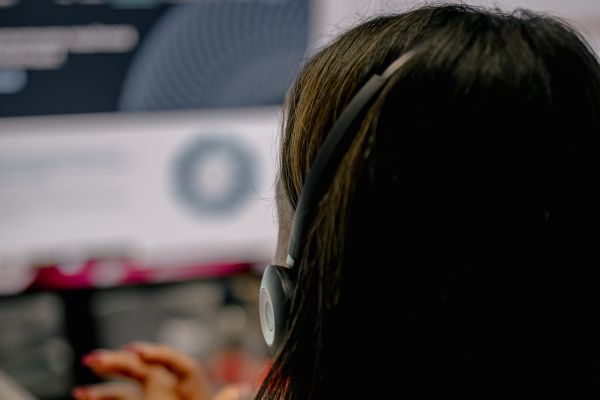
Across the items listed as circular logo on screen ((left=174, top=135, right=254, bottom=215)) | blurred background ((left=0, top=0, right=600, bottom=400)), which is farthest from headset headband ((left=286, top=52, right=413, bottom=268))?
circular logo on screen ((left=174, top=135, right=254, bottom=215))

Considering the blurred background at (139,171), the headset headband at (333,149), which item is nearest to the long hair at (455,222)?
the headset headband at (333,149)

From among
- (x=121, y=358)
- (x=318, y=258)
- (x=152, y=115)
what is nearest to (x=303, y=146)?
(x=318, y=258)

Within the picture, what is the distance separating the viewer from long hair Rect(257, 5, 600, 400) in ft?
1.63

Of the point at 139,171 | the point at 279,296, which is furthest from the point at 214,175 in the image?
the point at 279,296

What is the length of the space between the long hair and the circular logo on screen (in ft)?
4.13

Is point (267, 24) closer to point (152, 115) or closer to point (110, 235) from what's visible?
point (152, 115)

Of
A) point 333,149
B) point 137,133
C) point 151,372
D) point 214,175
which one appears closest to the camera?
point 333,149

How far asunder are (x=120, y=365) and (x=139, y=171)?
93 centimetres

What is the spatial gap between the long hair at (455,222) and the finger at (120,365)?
344 mm

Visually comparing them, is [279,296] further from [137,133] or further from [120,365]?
[137,133]

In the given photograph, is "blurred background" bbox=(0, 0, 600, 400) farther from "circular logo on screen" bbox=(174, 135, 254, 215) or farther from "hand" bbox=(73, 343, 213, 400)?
"hand" bbox=(73, 343, 213, 400)

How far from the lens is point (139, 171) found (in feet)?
5.74

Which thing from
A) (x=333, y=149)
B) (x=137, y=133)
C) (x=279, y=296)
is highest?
(x=333, y=149)

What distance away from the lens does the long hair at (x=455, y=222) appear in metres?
0.50
